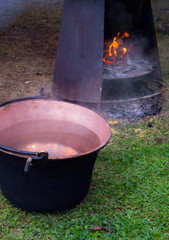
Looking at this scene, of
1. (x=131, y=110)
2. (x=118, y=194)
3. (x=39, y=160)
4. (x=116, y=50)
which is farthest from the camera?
(x=116, y=50)

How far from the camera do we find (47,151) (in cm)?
279

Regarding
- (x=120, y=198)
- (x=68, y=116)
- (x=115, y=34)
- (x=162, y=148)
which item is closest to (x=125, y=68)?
(x=115, y=34)

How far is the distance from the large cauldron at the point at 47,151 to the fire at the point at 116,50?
2.55 metres

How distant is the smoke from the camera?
9642 millimetres

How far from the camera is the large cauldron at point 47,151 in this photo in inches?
87.6

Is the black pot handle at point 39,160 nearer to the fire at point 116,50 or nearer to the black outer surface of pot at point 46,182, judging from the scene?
the black outer surface of pot at point 46,182

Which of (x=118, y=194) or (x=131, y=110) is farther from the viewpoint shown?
(x=131, y=110)

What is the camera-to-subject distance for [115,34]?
18.4 ft

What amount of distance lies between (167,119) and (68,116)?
6.97 ft

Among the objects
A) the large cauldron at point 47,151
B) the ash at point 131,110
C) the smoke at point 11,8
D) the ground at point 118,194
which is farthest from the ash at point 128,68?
the smoke at point 11,8

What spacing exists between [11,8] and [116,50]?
723cm

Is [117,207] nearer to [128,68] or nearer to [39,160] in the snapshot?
[39,160]

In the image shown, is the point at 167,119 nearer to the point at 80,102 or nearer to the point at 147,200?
the point at 80,102

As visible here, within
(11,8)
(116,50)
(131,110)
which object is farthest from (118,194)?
(11,8)
